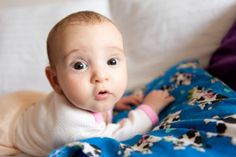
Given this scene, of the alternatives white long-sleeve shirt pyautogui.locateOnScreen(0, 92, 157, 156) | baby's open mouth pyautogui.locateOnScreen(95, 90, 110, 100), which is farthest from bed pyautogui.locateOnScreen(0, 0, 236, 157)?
baby's open mouth pyautogui.locateOnScreen(95, 90, 110, 100)

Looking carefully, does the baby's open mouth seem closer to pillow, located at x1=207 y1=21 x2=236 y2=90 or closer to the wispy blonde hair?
the wispy blonde hair

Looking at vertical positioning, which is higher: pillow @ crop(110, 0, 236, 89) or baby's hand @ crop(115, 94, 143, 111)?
pillow @ crop(110, 0, 236, 89)

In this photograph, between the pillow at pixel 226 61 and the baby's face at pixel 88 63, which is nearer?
the baby's face at pixel 88 63

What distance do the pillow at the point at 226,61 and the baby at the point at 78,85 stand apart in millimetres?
368

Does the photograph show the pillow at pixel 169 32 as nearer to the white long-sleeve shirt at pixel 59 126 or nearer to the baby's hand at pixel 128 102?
the baby's hand at pixel 128 102

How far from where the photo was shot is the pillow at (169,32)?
1309 mm

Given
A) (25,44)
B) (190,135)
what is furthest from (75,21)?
(25,44)

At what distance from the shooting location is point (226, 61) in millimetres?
1187

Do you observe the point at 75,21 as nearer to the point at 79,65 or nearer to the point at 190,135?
the point at 79,65

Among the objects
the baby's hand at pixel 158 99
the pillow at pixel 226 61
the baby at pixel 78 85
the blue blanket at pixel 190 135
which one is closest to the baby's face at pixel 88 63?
the baby at pixel 78 85

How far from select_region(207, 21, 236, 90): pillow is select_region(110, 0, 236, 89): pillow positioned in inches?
1.7

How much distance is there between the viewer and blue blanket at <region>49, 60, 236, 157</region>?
2.56ft

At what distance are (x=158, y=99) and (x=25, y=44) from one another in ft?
1.64

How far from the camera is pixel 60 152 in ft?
2.62
